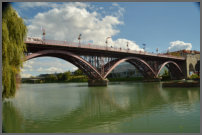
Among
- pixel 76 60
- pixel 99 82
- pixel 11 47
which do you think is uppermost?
pixel 76 60

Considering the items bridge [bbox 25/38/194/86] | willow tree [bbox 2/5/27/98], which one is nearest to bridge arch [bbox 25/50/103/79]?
bridge [bbox 25/38/194/86]

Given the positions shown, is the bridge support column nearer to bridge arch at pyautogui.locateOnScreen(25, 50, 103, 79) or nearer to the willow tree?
bridge arch at pyautogui.locateOnScreen(25, 50, 103, 79)

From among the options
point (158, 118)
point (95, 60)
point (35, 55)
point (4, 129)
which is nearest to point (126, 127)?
point (158, 118)

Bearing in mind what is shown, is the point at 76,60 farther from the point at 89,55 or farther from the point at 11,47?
the point at 11,47

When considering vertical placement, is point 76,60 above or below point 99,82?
above

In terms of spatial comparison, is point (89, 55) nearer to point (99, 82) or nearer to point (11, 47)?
point (99, 82)

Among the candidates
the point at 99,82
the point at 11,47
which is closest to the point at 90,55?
the point at 99,82

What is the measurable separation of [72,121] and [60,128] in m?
1.59

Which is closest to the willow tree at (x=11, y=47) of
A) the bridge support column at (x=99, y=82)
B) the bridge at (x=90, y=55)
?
the bridge at (x=90, y=55)

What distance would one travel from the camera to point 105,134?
8.59 m

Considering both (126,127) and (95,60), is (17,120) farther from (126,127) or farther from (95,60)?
(95,60)

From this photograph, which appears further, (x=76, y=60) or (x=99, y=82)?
(x=99, y=82)

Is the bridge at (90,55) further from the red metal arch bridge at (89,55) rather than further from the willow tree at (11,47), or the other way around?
the willow tree at (11,47)

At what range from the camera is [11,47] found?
934 centimetres
